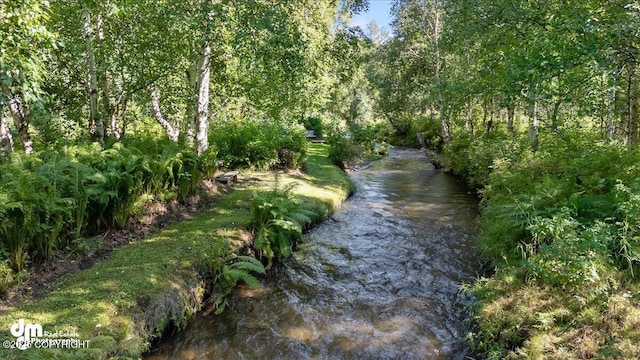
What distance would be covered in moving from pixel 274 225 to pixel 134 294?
324 centimetres

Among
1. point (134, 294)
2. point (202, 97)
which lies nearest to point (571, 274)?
point (134, 294)

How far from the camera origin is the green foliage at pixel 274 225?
743 centimetres

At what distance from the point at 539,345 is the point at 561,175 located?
5.28m

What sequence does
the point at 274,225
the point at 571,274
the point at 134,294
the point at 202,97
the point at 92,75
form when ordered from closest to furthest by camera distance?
the point at 571,274 < the point at 134,294 < the point at 274,225 < the point at 92,75 < the point at 202,97

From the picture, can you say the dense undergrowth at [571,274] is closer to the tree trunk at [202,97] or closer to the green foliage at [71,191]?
the green foliage at [71,191]

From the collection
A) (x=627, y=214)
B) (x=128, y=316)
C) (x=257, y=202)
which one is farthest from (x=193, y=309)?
(x=627, y=214)

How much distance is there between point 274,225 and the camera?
7.82 metres

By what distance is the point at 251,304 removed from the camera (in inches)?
245

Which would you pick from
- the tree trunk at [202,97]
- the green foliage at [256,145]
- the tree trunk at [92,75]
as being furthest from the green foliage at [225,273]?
the green foliage at [256,145]

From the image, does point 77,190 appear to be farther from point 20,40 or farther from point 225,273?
point 225,273

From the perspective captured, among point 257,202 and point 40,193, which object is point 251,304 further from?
point 40,193

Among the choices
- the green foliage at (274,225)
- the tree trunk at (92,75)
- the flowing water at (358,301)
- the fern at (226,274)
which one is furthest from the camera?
the tree trunk at (92,75)

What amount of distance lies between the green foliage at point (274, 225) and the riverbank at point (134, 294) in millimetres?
364

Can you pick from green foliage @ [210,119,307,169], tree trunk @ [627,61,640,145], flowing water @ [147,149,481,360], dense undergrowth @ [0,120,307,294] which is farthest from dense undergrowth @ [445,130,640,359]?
green foliage @ [210,119,307,169]
